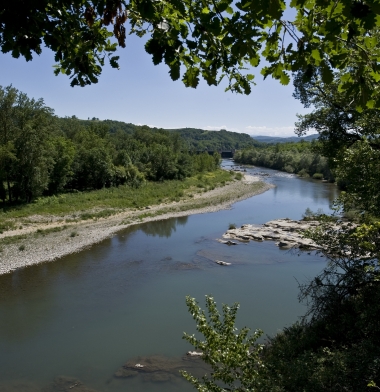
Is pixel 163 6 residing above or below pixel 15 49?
above

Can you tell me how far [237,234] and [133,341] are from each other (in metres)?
13.4

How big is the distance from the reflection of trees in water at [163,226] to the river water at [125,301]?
1421mm

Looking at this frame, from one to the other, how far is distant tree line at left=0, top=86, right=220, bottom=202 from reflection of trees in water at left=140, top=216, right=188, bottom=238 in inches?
369

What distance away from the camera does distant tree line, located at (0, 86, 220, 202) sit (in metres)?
26.5

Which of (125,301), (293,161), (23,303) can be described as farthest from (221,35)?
(293,161)

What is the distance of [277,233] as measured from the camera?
23.7 m

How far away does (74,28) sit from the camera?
3395 millimetres

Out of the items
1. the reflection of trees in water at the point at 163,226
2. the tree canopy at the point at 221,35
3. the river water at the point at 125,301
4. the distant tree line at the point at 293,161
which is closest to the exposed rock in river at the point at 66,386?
the river water at the point at 125,301

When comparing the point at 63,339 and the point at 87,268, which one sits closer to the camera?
the point at 63,339

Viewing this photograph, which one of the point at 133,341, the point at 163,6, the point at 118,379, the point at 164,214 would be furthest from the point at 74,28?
the point at 164,214

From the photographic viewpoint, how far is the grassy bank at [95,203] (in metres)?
25.9

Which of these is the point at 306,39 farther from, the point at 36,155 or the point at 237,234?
the point at 36,155

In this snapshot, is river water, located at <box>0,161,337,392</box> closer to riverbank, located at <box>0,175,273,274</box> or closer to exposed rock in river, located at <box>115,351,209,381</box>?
exposed rock in river, located at <box>115,351,209,381</box>

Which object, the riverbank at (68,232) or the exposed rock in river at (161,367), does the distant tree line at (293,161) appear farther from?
the exposed rock in river at (161,367)
